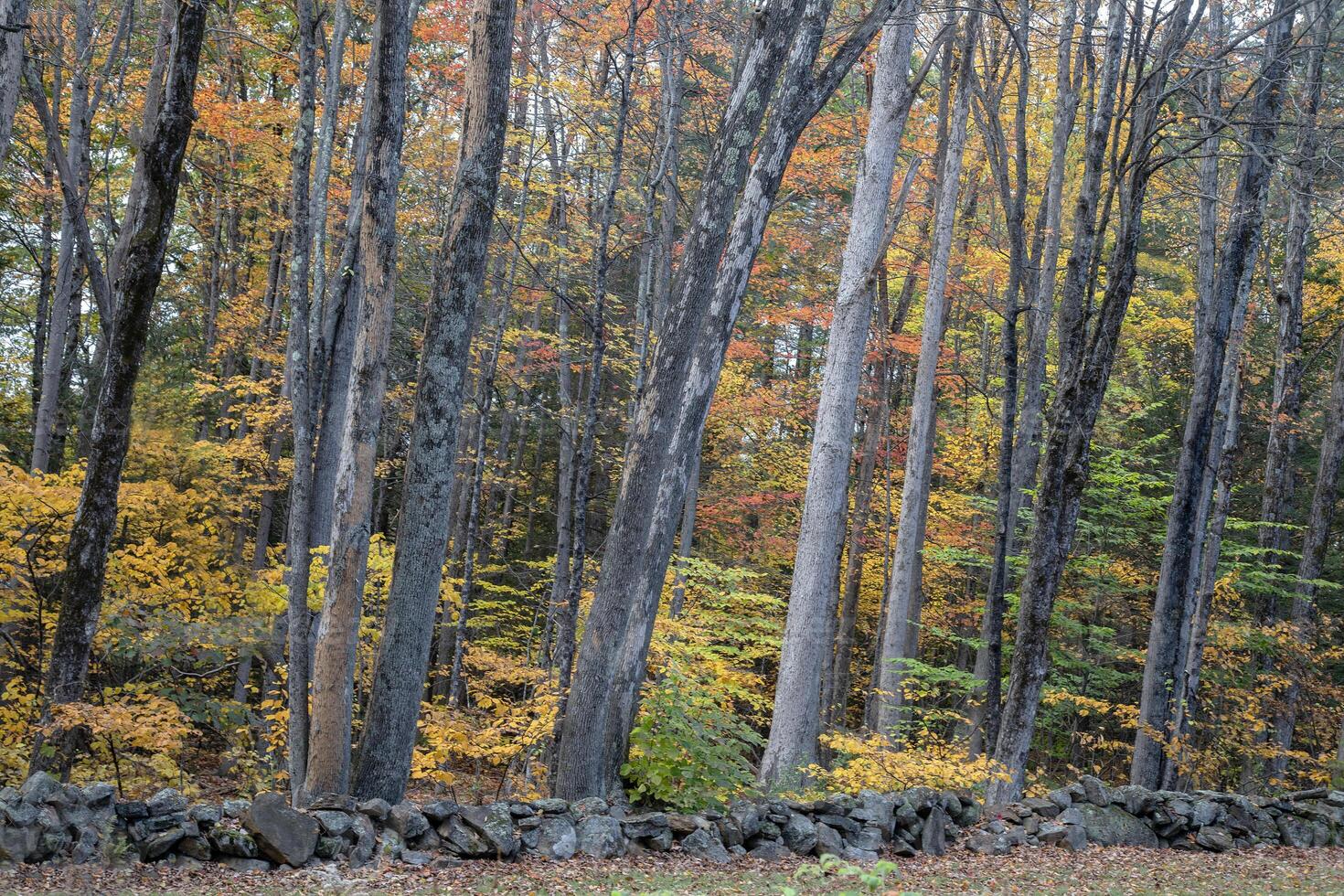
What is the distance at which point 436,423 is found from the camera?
6430 millimetres

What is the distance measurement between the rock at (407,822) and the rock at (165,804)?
3.90 ft

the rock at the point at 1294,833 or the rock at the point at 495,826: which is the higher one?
the rock at the point at 495,826

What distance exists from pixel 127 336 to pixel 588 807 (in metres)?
4.73

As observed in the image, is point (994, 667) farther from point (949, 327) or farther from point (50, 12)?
point (50, 12)

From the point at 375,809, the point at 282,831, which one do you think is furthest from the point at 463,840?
the point at 282,831

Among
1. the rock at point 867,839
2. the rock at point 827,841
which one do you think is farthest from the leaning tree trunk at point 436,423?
the rock at point 867,839

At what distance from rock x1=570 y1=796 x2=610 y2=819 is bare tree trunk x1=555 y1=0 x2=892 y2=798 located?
22.4 inches

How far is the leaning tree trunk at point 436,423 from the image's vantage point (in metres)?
6.21

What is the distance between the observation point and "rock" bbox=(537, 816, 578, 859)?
588cm

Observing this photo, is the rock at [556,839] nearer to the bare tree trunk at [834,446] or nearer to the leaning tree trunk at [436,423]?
the leaning tree trunk at [436,423]

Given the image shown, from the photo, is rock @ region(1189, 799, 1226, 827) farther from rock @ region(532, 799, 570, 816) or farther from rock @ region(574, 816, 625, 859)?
rock @ region(532, 799, 570, 816)

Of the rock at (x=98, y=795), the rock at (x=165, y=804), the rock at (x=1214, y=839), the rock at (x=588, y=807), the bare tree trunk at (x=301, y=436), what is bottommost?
the rock at (x=1214, y=839)

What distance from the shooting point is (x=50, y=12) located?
12.2 metres

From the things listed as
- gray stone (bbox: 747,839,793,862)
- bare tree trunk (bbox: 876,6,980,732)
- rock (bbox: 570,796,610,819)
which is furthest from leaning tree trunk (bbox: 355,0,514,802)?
bare tree trunk (bbox: 876,6,980,732)
